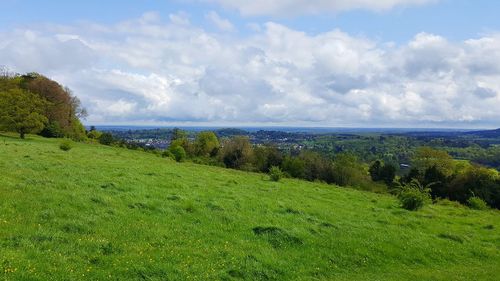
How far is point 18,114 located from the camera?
2244 inches

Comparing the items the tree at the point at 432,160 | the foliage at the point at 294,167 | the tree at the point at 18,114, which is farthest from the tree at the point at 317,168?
the tree at the point at 18,114

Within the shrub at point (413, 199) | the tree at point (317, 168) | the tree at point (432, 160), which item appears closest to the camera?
the shrub at point (413, 199)

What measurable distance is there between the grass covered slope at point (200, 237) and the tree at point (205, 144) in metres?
80.4

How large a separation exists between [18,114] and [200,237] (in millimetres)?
53895

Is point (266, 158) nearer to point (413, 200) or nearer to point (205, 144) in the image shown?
point (205, 144)

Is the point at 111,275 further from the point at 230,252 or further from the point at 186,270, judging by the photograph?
the point at 230,252

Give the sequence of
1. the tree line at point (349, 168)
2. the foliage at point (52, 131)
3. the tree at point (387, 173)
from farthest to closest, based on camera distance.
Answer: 1. the tree at point (387, 173)
2. the foliage at point (52, 131)
3. the tree line at point (349, 168)

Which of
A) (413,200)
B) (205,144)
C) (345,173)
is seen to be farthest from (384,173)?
(413,200)

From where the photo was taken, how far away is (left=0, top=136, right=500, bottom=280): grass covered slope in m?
10.5

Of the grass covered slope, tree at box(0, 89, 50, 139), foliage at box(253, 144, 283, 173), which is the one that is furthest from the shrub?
foliage at box(253, 144, 283, 173)

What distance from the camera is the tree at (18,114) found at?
187 ft

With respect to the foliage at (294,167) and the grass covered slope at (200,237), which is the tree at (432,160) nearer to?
the foliage at (294,167)

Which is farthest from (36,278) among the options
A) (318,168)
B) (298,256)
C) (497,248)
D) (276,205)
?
(318,168)

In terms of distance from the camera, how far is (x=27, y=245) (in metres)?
10.4
